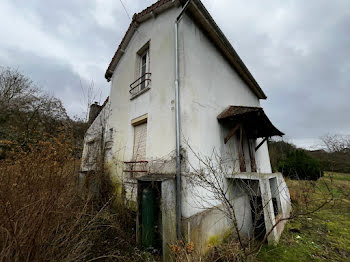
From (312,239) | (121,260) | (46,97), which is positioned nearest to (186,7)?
(121,260)

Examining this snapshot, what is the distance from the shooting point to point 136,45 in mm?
6797

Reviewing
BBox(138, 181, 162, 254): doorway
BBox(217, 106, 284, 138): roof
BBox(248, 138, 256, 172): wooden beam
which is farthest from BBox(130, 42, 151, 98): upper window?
BBox(248, 138, 256, 172): wooden beam

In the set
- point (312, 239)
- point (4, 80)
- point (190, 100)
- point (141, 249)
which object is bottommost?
point (312, 239)

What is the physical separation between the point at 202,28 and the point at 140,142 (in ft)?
15.8

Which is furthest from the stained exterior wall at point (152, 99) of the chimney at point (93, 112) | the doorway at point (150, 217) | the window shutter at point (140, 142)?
the chimney at point (93, 112)

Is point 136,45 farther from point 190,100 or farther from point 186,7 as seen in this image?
point 190,100

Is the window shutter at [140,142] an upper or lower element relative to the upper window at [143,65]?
lower

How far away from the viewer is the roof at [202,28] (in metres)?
4.91

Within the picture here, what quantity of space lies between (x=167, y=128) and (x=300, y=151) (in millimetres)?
15113

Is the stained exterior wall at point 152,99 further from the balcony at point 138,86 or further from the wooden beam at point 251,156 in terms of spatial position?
the wooden beam at point 251,156

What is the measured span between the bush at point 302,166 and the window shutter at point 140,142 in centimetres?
1200

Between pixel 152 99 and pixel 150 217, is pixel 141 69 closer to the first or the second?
pixel 152 99

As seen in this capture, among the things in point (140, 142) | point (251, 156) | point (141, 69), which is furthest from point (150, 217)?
point (141, 69)

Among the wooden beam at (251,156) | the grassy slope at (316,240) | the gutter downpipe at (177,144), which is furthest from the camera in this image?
the wooden beam at (251,156)
